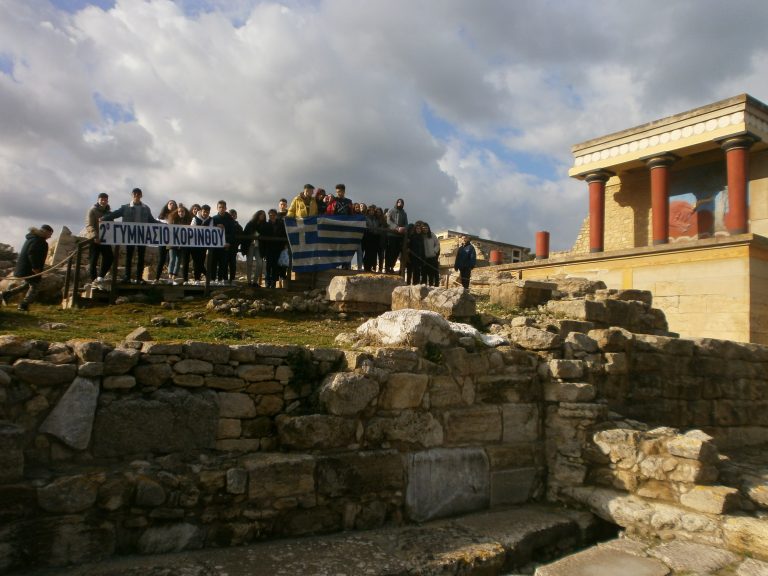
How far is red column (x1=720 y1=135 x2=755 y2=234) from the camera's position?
17.3 meters

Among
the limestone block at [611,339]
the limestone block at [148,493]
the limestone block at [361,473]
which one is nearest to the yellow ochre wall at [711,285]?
the limestone block at [611,339]

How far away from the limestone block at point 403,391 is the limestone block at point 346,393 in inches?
6.3

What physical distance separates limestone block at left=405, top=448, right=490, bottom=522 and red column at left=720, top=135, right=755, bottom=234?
15.6 meters

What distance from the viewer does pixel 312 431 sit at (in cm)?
480

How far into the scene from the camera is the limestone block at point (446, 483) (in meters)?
5.14

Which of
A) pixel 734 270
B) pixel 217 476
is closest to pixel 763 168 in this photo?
pixel 734 270

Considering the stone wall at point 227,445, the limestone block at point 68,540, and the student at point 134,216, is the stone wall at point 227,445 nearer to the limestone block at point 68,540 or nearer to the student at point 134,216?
the limestone block at point 68,540

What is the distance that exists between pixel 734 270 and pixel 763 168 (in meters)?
5.50

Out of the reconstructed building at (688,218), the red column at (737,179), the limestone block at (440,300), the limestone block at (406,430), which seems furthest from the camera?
the red column at (737,179)

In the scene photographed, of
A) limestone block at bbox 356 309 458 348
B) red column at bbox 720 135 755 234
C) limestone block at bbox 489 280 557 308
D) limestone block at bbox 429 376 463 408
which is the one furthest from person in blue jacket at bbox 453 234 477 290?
red column at bbox 720 135 755 234

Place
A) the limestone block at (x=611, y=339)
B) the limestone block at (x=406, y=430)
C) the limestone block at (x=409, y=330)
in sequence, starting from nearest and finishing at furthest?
the limestone block at (x=406, y=430)
the limestone block at (x=409, y=330)
the limestone block at (x=611, y=339)

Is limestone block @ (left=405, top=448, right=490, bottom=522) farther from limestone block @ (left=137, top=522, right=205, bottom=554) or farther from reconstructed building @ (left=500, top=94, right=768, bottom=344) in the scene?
reconstructed building @ (left=500, top=94, right=768, bottom=344)

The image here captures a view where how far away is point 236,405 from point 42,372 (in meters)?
1.39

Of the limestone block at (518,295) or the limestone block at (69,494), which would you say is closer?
the limestone block at (69,494)
